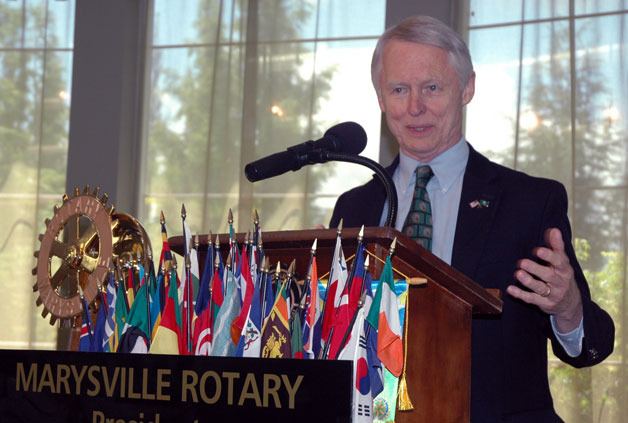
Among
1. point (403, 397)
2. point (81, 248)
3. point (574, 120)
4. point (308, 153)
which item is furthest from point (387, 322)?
point (574, 120)

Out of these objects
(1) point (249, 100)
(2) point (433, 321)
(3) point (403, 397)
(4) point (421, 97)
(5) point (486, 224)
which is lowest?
(3) point (403, 397)

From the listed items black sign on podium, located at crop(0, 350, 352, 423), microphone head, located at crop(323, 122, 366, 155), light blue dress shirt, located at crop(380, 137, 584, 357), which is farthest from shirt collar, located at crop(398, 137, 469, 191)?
black sign on podium, located at crop(0, 350, 352, 423)

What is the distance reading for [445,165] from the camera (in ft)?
8.51

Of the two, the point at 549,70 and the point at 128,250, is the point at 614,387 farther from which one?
the point at 128,250

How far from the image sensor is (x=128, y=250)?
272 centimetres

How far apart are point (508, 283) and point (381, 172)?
0.44 m

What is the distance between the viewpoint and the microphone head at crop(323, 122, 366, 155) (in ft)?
7.18

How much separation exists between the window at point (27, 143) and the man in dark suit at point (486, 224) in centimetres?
421

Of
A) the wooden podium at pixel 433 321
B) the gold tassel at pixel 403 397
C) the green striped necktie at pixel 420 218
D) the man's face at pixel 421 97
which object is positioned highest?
the man's face at pixel 421 97

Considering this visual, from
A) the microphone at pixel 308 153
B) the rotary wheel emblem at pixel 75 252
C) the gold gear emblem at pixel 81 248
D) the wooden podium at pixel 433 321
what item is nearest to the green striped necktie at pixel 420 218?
the microphone at pixel 308 153

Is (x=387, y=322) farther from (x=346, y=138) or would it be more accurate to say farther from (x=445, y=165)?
(x=445, y=165)

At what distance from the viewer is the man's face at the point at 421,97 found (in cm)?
258

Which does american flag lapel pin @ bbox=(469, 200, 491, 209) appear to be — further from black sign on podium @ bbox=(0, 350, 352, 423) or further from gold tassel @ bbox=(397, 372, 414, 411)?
black sign on podium @ bbox=(0, 350, 352, 423)

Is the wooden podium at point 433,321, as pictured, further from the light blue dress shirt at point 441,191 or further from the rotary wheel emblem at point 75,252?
the rotary wheel emblem at point 75,252
